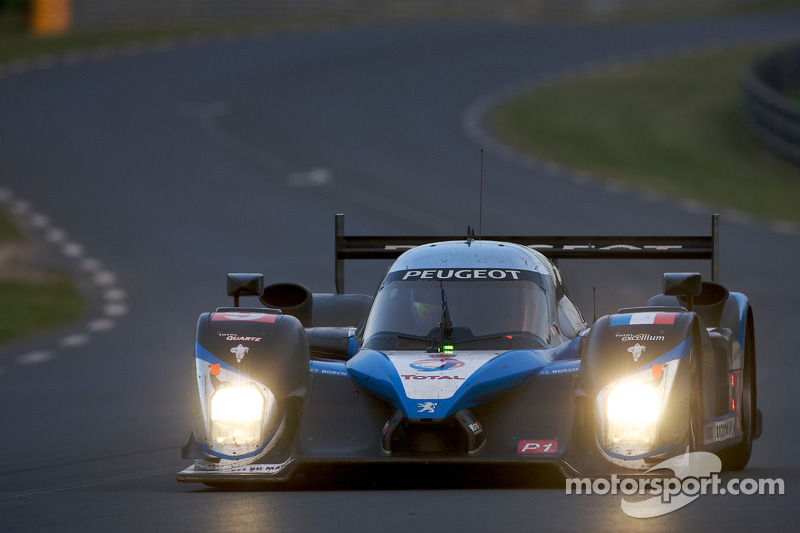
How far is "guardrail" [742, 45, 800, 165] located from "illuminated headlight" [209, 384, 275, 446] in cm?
2420

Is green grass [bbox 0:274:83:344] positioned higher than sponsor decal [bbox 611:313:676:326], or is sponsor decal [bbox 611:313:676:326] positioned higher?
sponsor decal [bbox 611:313:676:326]

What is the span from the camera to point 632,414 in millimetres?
9266

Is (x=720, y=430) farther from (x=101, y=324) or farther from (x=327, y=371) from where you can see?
(x=101, y=324)

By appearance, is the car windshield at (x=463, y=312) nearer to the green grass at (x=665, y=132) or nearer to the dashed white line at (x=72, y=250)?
the dashed white line at (x=72, y=250)

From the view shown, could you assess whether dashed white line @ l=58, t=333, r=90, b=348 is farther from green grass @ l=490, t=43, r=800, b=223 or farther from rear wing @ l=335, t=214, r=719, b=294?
green grass @ l=490, t=43, r=800, b=223

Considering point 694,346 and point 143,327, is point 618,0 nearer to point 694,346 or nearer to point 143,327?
point 143,327

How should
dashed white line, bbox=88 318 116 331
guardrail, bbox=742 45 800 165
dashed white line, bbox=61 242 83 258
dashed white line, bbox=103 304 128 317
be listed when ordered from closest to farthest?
dashed white line, bbox=88 318 116 331, dashed white line, bbox=103 304 128 317, dashed white line, bbox=61 242 83 258, guardrail, bbox=742 45 800 165

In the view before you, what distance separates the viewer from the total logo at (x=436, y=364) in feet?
31.6

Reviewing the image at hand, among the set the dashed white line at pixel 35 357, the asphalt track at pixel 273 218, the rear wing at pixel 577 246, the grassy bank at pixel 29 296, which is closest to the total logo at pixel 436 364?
the asphalt track at pixel 273 218

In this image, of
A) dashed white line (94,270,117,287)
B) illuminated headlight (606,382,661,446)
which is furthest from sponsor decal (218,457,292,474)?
dashed white line (94,270,117,287)

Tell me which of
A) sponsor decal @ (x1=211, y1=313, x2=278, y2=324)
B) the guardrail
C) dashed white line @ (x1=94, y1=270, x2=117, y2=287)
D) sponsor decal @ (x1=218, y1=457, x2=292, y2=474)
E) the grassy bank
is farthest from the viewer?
the guardrail
